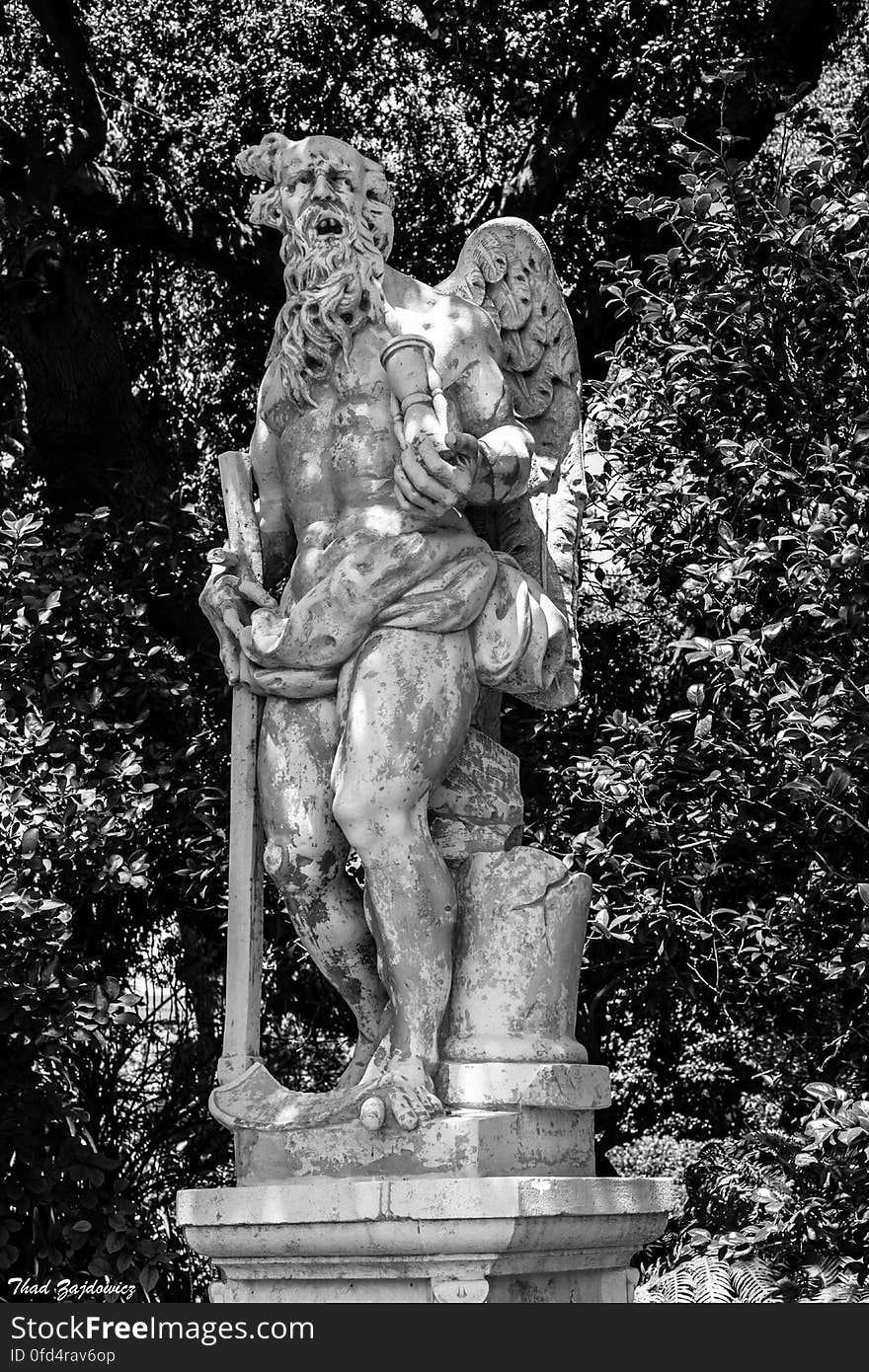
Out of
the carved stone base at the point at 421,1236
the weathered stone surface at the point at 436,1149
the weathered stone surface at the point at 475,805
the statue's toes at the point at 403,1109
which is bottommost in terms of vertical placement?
the carved stone base at the point at 421,1236

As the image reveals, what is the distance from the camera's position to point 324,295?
3.61m

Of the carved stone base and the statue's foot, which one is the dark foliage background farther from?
the statue's foot

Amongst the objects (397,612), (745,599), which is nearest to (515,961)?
(397,612)

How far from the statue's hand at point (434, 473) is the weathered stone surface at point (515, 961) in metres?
0.71

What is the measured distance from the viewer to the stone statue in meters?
3.34

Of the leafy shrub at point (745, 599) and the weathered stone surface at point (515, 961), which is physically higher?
the leafy shrub at point (745, 599)

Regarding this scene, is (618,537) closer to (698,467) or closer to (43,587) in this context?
(698,467)

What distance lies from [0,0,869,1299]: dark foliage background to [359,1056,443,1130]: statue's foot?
60.0 inches

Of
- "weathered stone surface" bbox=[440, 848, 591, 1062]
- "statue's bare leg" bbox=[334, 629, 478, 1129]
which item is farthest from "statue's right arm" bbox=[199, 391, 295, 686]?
"weathered stone surface" bbox=[440, 848, 591, 1062]

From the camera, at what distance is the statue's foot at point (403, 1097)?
3.16 meters

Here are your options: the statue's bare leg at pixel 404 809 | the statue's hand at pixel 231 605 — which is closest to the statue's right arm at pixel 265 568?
the statue's hand at pixel 231 605

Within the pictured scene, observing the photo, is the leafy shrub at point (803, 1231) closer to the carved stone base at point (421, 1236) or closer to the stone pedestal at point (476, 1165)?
the stone pedestal at point (476, 1165)

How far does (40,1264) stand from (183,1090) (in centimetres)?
123

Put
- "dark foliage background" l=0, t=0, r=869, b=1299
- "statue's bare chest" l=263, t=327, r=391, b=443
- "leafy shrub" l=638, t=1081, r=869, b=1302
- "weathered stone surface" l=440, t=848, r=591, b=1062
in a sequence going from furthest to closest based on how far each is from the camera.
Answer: "dark foliage background" l=0, t=0, r=869, b=1299 < "leafy shrub" l=638, t=1081, r=869, b=1302 < "statue's bare chest" l=263, t=327, r=391, b=443 < "weathered stone surface" l=440, t=848, r=591, b=1062
